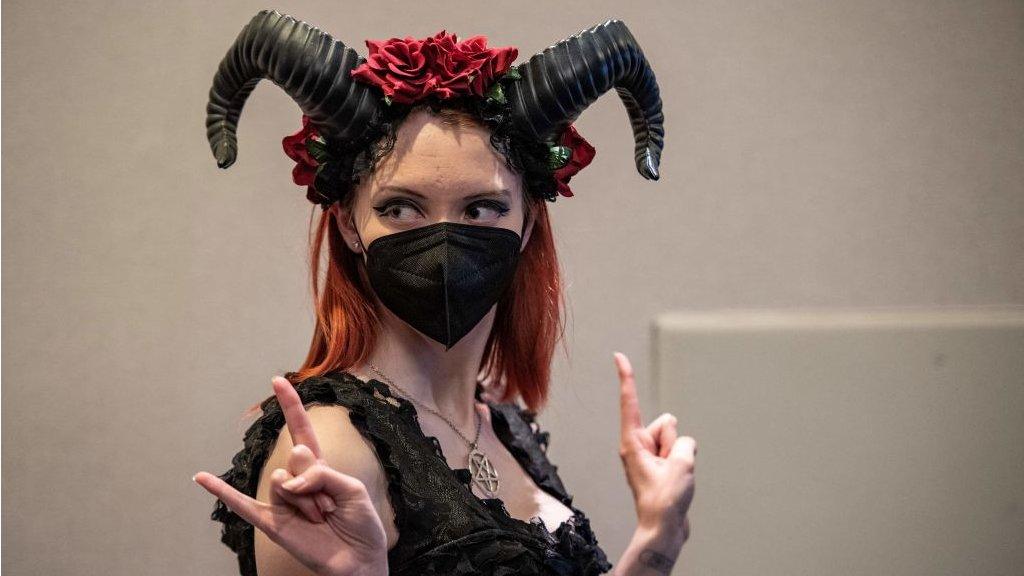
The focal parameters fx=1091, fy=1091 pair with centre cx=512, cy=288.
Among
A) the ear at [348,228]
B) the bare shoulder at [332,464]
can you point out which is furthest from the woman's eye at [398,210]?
the bare shoulder at [332,464]

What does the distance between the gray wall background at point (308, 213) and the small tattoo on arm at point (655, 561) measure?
1479mm

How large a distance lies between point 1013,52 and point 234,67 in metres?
2.17

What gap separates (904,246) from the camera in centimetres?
301

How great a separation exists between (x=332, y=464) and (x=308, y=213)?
1.39 meters

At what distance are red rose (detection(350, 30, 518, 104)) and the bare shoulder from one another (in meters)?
→ 0.53

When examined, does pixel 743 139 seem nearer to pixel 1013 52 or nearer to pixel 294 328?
pixel 1013 52

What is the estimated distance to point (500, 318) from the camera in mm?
2215

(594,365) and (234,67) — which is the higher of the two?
(234,67)

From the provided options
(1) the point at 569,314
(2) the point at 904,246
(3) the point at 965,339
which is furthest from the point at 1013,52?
(3) the point at 965,339

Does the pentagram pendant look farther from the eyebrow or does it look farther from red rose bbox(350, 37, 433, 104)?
red rose bbox(350, 37, 433, 104)

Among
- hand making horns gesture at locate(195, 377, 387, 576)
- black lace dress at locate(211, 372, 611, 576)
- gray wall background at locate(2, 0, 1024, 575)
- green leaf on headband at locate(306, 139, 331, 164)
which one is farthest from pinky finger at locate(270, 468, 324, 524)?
gray wall background at locate(2, 0, 1024, 575)

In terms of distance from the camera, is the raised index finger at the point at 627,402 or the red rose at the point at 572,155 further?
the red rose at the point at 572,155

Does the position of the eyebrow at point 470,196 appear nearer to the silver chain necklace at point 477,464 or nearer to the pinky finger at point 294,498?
the silver chain necklace at point 477,464

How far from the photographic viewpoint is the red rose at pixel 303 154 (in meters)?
1.90
